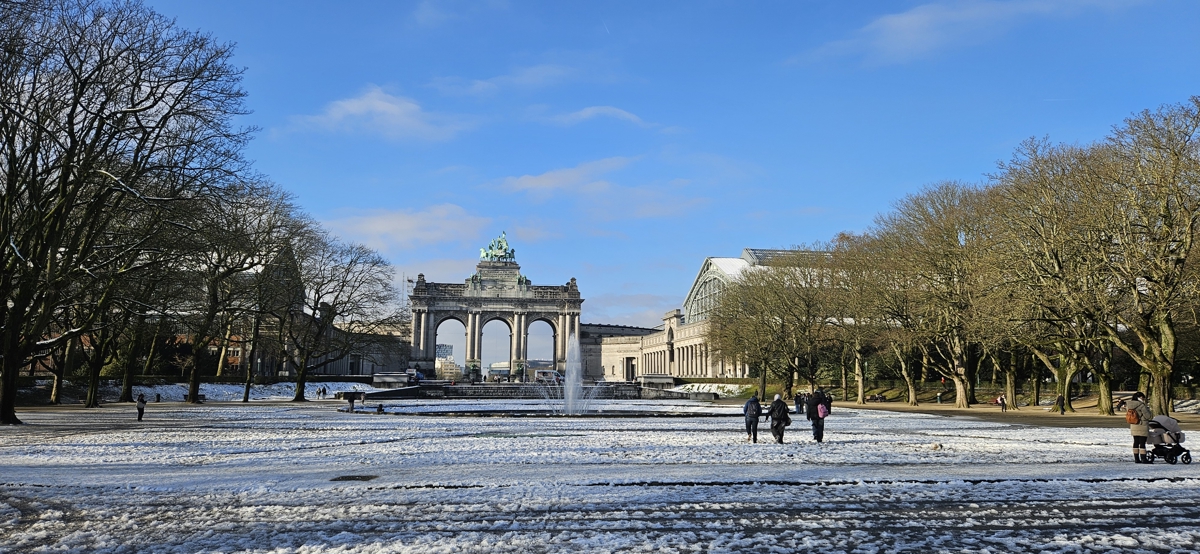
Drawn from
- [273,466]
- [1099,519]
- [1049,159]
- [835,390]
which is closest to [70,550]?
[273,466]

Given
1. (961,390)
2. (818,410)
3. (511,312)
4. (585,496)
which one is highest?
(511,312)

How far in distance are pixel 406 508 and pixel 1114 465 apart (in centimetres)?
1355

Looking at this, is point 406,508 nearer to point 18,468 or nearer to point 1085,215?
point 18,468

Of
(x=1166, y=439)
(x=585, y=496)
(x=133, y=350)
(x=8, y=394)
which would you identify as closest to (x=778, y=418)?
(x=1166, y=439)

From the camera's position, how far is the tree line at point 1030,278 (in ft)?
Answer: 110

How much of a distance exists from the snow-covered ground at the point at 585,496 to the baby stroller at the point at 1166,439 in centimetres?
87

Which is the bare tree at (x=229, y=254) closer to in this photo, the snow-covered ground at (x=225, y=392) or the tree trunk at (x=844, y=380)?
the snow-covered ground at (x=225, y=392)

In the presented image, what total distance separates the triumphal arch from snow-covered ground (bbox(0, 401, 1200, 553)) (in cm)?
12679

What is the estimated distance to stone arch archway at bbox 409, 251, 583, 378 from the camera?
495 feet

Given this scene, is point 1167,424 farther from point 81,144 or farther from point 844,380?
point 844,380

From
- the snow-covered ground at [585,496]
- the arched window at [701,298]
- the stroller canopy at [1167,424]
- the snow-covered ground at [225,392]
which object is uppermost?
the arched window at [701,298]

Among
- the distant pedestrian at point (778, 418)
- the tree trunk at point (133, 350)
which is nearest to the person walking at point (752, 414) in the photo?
the distant pedestrian at point (778, 418)

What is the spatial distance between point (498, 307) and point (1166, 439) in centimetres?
13834

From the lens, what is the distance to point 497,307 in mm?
153625
